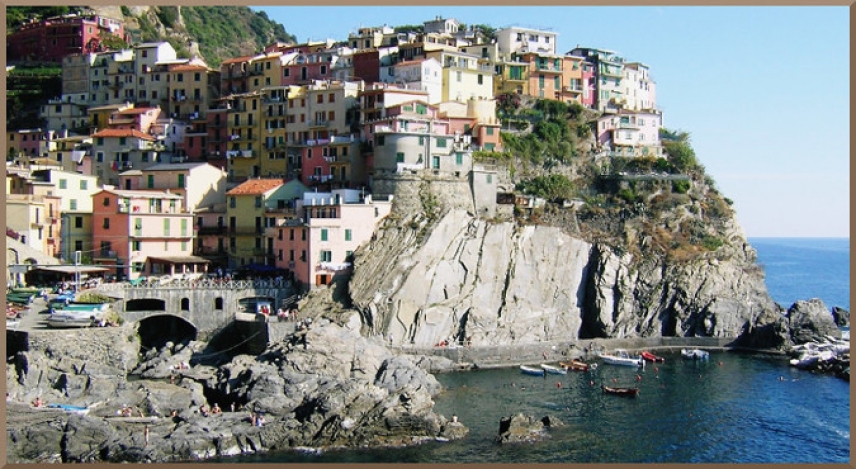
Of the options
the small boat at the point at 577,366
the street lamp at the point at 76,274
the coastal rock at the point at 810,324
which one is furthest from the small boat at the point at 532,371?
the street lamp at the point at 76,274

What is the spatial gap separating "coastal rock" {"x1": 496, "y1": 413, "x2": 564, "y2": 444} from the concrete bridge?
75.8 ft

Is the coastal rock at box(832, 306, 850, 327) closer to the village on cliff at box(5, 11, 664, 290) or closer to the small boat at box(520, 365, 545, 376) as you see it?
the village on cliff at box(5, 11, 664, 290)

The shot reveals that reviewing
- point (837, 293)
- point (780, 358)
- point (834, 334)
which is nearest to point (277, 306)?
point (780, 358)

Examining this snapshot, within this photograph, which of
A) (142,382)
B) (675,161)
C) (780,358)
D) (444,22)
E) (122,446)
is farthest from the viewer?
(444,22)

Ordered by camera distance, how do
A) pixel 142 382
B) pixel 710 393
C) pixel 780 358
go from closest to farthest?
pixel 142 382 < pixel 710 393 < pixel 780 358

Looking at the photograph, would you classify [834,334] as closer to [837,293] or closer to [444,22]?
[444,22]

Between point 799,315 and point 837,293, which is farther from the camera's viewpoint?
point 837,293

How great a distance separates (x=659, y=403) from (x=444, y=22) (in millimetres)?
53350

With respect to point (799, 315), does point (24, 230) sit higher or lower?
higher

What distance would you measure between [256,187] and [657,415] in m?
35.6

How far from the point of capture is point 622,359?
71250 millimetres

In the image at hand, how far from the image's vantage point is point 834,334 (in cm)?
7819

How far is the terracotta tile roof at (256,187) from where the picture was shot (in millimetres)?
77875

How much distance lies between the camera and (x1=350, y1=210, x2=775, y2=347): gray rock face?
70.4 meters
